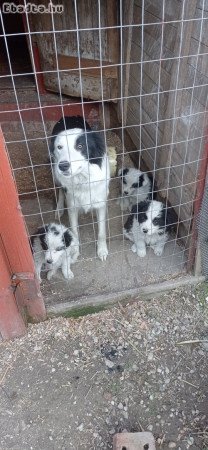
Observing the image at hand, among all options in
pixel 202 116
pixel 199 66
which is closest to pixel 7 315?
pixel 202 116

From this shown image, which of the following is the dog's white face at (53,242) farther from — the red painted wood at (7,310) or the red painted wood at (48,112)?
the red painted wood at (48,112)

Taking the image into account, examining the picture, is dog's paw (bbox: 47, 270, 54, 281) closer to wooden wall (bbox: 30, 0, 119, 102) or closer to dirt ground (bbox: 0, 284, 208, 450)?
dirt ground (bbox: 0, 284, 208, 450)

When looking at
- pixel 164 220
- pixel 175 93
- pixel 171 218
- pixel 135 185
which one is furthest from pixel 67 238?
pixel 175 93

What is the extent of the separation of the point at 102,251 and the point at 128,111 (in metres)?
2.25

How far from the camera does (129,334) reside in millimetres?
2768

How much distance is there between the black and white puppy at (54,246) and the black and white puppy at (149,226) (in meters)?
0.57

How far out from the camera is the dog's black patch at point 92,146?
8.81ft

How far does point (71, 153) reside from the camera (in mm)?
2645

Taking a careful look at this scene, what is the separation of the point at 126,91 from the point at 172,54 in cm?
173

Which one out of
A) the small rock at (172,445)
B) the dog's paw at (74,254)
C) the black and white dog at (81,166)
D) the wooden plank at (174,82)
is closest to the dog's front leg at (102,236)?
the black and white dog at (81,166)

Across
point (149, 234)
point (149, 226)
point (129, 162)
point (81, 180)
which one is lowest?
point (129, 162)

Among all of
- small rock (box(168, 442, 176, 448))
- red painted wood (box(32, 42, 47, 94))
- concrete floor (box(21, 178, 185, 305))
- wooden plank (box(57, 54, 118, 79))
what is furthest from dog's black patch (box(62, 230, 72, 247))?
red painted wood (box(32, 42, 47, 94))

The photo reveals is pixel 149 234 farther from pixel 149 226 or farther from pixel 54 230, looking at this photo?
pixel 54 230

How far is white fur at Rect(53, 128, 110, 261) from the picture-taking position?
2.64m
